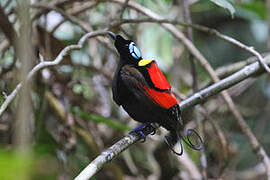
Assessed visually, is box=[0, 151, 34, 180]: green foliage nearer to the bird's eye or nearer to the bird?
the bird

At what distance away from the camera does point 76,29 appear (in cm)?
374

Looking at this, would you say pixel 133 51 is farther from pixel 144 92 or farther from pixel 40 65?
pixel 40 65

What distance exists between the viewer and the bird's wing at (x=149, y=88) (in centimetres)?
157

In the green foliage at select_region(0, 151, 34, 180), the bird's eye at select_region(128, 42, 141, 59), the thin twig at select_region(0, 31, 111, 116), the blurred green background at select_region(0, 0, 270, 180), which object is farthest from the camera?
the blurred green background at select_region(0, 0, 270, 180)

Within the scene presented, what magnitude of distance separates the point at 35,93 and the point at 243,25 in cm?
335

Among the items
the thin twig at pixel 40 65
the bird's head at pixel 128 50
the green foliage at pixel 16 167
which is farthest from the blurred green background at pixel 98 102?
the green foliage at pixel 16 167

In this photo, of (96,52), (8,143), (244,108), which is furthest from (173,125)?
(244,108)

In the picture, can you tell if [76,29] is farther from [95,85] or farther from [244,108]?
[244,108]

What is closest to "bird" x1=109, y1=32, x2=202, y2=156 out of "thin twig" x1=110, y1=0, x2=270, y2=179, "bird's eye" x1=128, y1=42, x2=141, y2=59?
"bird's eye" x1=128, y1=42, x2=141, y2=59

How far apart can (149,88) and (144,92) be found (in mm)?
27

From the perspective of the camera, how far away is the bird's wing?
5.15 feet

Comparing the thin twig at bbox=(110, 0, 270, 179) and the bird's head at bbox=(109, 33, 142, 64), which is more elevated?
the bird's head at bbox=(109, 33, 142, 64)

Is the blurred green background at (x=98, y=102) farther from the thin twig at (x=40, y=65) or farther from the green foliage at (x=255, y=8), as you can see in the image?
the thin twig at (x=40, y=65)

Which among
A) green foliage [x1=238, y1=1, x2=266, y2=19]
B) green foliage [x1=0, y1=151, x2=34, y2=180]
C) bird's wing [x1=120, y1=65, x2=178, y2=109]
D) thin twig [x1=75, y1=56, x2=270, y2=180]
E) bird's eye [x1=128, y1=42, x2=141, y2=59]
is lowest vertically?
green foliage [x1=238, y1=1, x2=266, y2=19]
